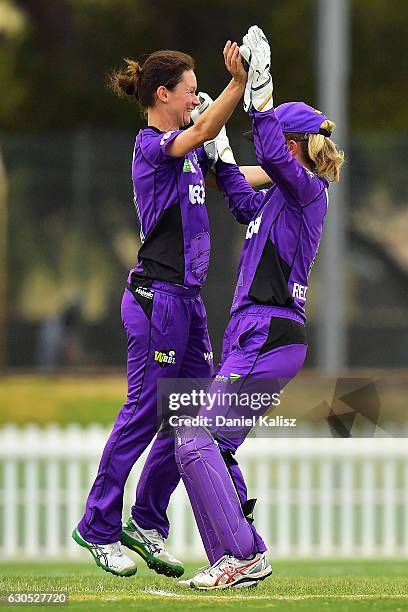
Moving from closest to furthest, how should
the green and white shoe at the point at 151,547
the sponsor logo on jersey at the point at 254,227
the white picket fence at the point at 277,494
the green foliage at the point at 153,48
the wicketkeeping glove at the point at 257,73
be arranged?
the wicketkeeping glove at the point at 257,73, the sponsor logo on jersey at the point at 254,227, the green and white shoe at the point at 151,547, the white picket fence at the point at 277,494, the green foliage at the point at 153,48

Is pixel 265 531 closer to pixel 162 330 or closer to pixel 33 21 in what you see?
pixel 162 330

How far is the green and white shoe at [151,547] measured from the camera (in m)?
6.82

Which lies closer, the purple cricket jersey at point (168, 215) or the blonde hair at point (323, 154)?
the blonde hair at point (323, 154)

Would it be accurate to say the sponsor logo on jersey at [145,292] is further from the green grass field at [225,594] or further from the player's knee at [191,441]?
the green grass field at [225,594]

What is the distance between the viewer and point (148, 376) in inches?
260

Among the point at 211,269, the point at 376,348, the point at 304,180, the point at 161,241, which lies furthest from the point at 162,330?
the point at 376,348

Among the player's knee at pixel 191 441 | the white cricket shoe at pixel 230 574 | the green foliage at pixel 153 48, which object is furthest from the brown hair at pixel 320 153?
the green foliage at pixel 153 48

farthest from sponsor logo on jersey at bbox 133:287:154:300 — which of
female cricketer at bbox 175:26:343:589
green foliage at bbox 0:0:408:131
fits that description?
green foliage at bbox 0:0:408:131

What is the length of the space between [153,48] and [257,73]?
15.3 meters

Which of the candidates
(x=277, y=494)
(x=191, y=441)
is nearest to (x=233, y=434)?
(x=191, y=441)

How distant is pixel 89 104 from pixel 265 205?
48.8 feet

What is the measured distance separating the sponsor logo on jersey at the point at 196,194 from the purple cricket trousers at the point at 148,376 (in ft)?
1.34

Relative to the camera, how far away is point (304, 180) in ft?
20.7

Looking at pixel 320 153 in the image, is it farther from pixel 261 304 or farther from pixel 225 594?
pixel 225 594
